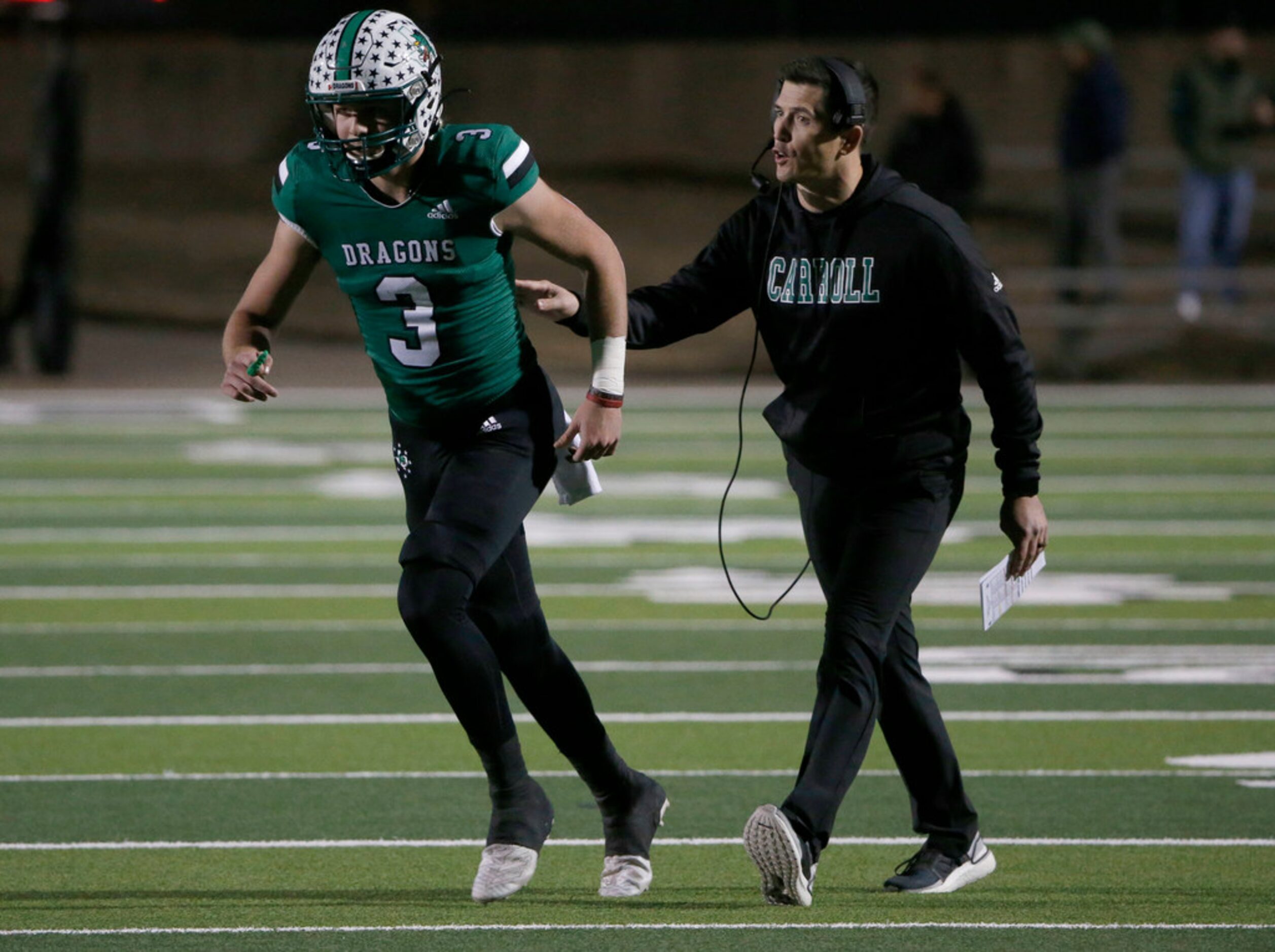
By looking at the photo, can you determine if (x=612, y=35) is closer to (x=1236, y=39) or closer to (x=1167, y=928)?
(x=1236, y=39)

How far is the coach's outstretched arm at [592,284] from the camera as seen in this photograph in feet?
16.5

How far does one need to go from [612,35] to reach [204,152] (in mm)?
5091

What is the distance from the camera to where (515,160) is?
16.5ft

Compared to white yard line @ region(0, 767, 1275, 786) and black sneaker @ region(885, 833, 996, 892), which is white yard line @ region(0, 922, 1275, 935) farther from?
white yard line @ region(0, 767, 1275, 786)

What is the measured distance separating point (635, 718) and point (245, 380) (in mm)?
2647

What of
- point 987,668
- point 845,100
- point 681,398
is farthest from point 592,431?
point 681,398

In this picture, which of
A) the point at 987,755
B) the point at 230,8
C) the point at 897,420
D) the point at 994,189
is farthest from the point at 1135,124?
the point at 897,420

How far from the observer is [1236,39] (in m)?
18.9

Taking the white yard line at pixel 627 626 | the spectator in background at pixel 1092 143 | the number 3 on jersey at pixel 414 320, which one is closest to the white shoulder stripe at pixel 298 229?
the number 3 on jersey at pixel 414 320

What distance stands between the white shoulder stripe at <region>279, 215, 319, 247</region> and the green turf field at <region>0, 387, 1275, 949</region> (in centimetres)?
143

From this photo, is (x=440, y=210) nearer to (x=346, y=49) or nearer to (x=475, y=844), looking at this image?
(x=346, y=49)

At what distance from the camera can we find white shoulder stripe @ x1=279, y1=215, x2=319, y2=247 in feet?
17.0

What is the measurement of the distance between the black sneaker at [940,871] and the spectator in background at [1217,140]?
13959 mm

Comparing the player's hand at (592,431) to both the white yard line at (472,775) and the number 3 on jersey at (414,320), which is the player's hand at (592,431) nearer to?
the number 3 on jersey at (414,320)
